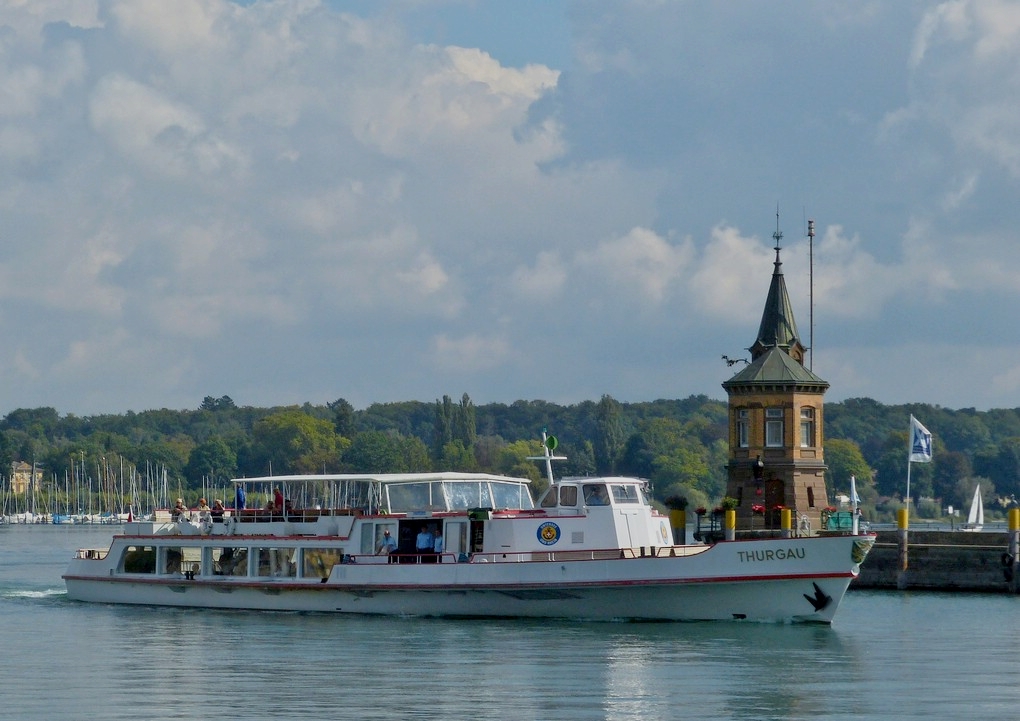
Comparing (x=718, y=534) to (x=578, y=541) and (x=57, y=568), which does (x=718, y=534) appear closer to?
(x=578, y=541)

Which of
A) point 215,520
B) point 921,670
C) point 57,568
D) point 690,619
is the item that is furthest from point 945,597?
point 57,568

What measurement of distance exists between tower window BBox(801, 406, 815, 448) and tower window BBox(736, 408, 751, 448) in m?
2.21

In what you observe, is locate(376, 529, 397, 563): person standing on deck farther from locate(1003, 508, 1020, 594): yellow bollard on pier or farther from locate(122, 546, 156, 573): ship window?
locate(1003, 508, 1020, 594): yellow bollard on pier

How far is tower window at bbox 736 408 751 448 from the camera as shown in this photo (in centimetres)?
7544

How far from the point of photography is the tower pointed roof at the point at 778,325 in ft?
264

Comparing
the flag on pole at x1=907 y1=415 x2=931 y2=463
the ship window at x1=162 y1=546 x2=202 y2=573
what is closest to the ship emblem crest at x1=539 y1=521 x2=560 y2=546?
the ship window at x1=162 y1=546 x2=202 y2=573

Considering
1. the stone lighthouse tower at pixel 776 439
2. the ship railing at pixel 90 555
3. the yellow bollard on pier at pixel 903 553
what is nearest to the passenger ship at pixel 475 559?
the ship railing at pixel 90 555

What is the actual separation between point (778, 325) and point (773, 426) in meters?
7.25

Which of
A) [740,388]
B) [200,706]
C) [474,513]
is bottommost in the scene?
[200,706]

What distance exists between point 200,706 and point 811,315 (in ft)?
173

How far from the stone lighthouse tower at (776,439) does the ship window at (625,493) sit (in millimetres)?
23156

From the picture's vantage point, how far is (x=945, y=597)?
61125 millimetres

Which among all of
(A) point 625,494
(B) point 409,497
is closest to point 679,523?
(A) point 625,494

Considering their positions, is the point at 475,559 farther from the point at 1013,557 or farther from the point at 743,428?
the point at 743,428
